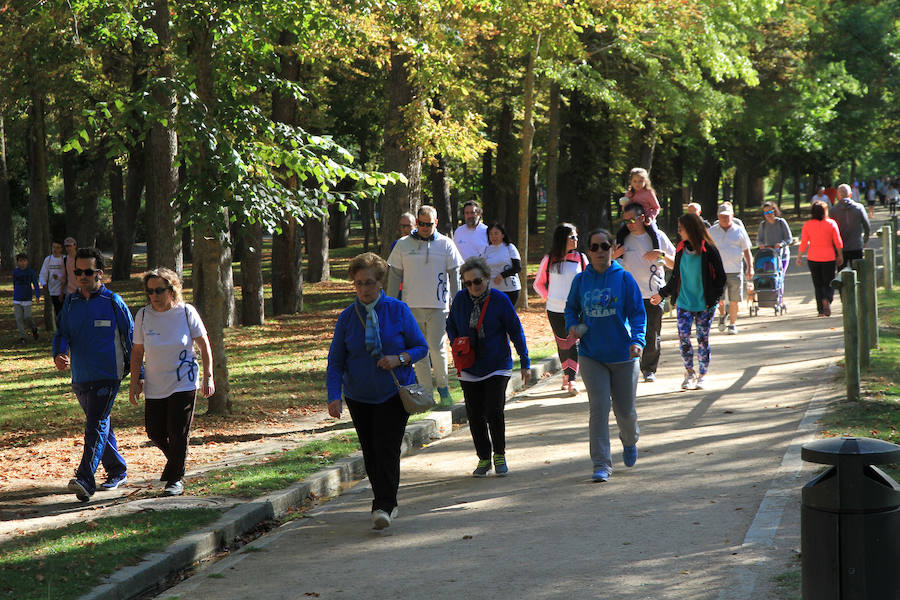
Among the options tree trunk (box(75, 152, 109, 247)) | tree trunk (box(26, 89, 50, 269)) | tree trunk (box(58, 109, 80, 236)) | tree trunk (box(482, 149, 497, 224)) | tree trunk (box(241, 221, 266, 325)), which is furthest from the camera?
tree trunk (box(482, 149, 497, 224))

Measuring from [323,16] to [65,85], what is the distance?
36.7 feet

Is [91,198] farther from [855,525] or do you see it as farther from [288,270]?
[855,525]

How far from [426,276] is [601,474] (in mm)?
4172

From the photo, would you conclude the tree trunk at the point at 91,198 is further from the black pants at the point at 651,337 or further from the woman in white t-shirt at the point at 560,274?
the black pants at the point at 651,337

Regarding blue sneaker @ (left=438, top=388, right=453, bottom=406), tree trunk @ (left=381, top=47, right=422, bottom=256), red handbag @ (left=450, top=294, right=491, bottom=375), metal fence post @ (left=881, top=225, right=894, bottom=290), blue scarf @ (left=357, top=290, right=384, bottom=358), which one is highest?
tree trunk @ (left=381, top=47, right=422, bottom=256)

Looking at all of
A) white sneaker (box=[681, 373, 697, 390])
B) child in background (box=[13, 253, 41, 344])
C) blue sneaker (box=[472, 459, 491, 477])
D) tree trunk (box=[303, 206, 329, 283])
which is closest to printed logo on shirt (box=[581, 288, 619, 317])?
blue sneaker (box=[472, 459, 491, 477])

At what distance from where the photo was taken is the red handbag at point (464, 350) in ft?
28.1

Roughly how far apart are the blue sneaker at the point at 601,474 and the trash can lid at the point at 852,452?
3.76 metres

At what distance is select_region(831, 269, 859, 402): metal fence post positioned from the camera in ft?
32.3

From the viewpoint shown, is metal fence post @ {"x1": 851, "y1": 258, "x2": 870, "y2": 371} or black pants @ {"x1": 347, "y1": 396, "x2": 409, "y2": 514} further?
metal fence post @ {"x1": 851, "y1": 258, "x2": 870, "y2": 371}

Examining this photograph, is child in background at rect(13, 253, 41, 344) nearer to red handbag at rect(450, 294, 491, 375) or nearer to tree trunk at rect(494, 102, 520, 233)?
tree trunk at rect(494, 102, 520, 233)

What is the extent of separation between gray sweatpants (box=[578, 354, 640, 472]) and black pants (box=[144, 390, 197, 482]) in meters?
3.12

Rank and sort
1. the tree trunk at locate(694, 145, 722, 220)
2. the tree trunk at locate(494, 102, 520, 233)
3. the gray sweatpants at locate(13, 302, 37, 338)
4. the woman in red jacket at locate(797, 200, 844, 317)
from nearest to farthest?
the woman in red jacket at locate(797, 200, 844, 317), the gray sweatpants at locate(13, 302, 37, 338), the tree trunk at locate(494, 102, 520, 233), the tree trunk at locate(694, 145, 722, 220)

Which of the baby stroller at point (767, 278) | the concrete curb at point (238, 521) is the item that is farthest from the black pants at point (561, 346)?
the baby stroller at point (767, 278)
